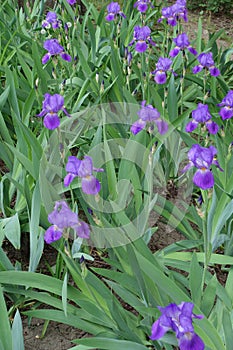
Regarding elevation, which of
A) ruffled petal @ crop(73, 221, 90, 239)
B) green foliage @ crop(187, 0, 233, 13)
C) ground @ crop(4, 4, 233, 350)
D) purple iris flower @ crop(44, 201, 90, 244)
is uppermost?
purple iris flower @ crop(44, 201, 90, 244)

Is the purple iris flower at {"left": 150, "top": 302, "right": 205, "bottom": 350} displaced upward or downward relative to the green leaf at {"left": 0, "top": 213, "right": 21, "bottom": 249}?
upward

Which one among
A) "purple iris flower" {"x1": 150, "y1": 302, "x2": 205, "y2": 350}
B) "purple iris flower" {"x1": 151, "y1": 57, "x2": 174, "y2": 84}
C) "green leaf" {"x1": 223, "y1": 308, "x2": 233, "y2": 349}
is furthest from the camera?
"purple iris flower" {"x1": 151, "y1": 57, "x2": 174, "y2": 84}

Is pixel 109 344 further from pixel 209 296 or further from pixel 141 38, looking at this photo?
pixel 141 38

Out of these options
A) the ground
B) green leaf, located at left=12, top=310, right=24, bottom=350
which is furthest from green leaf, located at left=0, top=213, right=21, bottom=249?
green leaf, located at left=12, top=310, right=24, bottom=350

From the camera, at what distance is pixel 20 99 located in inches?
112

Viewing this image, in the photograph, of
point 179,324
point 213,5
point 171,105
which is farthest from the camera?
point 213,5

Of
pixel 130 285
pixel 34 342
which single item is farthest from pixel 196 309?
pixel 34 342

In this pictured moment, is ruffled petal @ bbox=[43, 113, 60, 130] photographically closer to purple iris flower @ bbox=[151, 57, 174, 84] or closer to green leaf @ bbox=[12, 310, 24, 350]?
green leaf @ bbox=[12, 310, 24, 350]

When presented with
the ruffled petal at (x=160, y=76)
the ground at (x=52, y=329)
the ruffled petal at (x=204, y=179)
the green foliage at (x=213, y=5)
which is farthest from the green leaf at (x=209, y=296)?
the green foliage at (x=213, y=5)

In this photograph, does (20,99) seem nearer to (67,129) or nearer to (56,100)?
(67,129)

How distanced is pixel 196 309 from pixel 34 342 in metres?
0.68

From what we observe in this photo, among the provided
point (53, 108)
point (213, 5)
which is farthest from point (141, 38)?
point (213, 5)

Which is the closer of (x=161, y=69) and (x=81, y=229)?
(x=81, y=229)

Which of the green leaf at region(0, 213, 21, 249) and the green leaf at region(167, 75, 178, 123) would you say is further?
the green leaf at region(167, 75, 178, 123)
